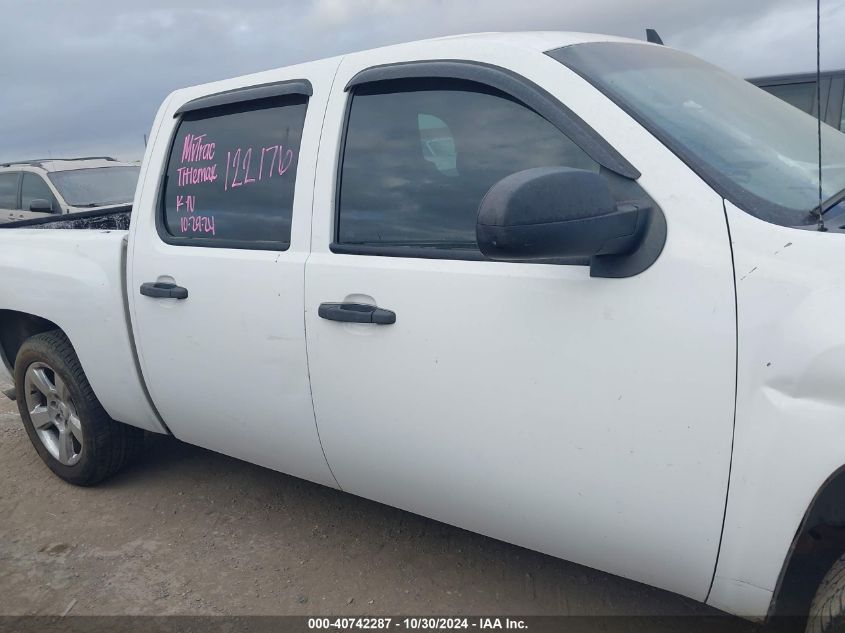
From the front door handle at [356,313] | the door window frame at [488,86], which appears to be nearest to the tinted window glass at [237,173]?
the door window frame at [488,86]

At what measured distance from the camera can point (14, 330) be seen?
4012 mm

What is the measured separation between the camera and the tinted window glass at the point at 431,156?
211 cm

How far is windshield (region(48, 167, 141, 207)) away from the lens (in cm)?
957

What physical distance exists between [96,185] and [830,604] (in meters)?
10.2

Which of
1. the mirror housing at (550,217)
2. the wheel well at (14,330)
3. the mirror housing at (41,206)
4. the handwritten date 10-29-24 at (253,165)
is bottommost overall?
the wheel well at (14,330)

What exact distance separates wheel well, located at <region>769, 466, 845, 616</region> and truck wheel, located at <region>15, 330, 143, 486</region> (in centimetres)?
303

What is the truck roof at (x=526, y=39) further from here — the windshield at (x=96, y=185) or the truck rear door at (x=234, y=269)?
the windshield at (x=96, y=185)

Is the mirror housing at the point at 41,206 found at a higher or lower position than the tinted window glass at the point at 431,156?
lower

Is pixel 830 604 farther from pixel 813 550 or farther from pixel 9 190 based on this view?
pixel 9 190

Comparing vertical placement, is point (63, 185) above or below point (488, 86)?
below

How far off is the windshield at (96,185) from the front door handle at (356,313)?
26.5ft

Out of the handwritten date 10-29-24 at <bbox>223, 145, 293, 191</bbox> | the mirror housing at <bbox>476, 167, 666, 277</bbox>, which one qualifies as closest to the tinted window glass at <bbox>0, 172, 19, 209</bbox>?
the handwritten date 10-29-24 at <bbox>223, 145, 293, 191</bbox>

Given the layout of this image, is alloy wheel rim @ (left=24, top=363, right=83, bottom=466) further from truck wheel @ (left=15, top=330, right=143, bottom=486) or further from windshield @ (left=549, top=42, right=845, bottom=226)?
windshield @ (left=549, top=42, right=845, bottom=226)

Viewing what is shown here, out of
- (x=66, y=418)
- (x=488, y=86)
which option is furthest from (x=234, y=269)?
(x=66, y=418)
